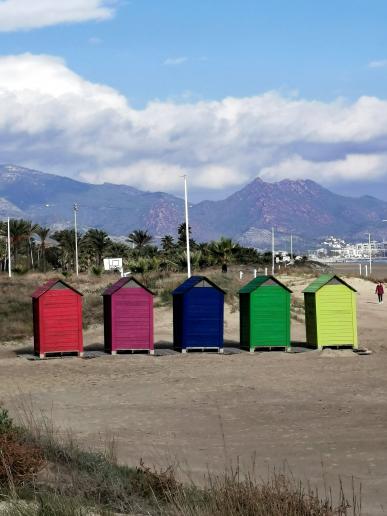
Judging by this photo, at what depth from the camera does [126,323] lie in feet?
87.2

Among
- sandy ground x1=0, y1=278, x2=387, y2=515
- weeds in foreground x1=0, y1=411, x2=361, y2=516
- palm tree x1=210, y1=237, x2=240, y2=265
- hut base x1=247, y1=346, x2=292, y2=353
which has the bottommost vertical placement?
sandy ground x1=0, y1=278, x2=387, y2=515

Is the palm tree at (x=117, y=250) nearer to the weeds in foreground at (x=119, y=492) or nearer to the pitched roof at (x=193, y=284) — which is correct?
the pitched roof at (x=193, y=284)

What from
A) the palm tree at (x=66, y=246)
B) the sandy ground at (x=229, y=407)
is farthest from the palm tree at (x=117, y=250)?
the sandy ground at (x=229, y=407)

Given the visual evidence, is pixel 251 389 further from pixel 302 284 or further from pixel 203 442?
pixel 302 284

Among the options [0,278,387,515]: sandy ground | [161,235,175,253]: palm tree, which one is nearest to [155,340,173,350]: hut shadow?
[0,278,387,515]: sandy ground

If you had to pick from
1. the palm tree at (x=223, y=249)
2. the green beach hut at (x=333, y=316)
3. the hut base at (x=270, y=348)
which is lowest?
the hut base at (x=270, y=348)

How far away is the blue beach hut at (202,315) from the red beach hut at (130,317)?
98 cm

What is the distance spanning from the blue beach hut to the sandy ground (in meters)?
0.51

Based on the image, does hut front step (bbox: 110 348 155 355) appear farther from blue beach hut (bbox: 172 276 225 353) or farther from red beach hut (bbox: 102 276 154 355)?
blue beach hut (bbox: 172 276 225 353)

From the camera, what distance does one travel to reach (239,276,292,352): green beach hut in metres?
26.6

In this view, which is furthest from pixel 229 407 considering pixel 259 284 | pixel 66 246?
pixel 66 246

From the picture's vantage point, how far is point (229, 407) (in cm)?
1739

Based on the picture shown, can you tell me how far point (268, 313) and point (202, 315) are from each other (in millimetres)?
1853

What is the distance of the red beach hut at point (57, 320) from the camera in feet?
86.2
